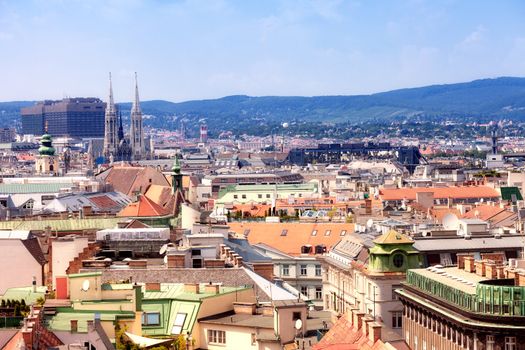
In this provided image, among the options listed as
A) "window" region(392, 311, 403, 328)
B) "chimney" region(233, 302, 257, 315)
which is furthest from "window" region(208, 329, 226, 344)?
"window" region(392, 311, 403, 328)

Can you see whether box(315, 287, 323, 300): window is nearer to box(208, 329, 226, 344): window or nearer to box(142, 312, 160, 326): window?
box(142, 312, 160, 326): window

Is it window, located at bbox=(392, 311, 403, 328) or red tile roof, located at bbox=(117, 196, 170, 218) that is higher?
window, located at bbox=(392, 311, 403, 328)

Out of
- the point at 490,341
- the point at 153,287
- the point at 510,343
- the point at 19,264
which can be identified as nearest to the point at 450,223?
the point at 19,264

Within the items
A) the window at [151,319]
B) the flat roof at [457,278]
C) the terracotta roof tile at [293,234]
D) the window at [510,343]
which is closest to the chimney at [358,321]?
the flat roof at [457,278]

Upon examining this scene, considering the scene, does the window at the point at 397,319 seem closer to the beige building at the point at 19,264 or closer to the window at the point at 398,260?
the window at the point at 398,260

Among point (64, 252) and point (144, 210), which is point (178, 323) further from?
point (144, 210)
